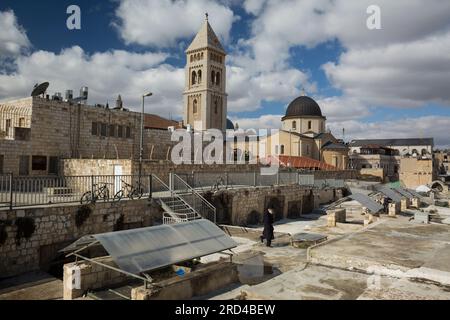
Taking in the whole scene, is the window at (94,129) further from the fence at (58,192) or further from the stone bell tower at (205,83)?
the stone bell tower at (205,83)

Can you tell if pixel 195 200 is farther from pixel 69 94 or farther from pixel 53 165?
pixel 69 94

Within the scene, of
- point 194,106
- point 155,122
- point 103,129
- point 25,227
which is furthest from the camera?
point 194,106

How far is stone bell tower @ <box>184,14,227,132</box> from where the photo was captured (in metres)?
58.6

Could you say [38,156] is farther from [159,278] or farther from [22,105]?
[159,278]

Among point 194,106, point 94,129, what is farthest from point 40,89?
point 194,106

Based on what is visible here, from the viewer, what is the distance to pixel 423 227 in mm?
15312

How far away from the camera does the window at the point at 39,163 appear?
Result: 19.6m

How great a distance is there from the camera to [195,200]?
16531 millimetres

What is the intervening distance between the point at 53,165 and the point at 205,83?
4075 centimetres

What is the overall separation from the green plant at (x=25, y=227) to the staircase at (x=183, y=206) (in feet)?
16.4

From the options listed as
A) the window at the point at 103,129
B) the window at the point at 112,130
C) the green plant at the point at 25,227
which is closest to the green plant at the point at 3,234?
the green plant at the point at 25,227
